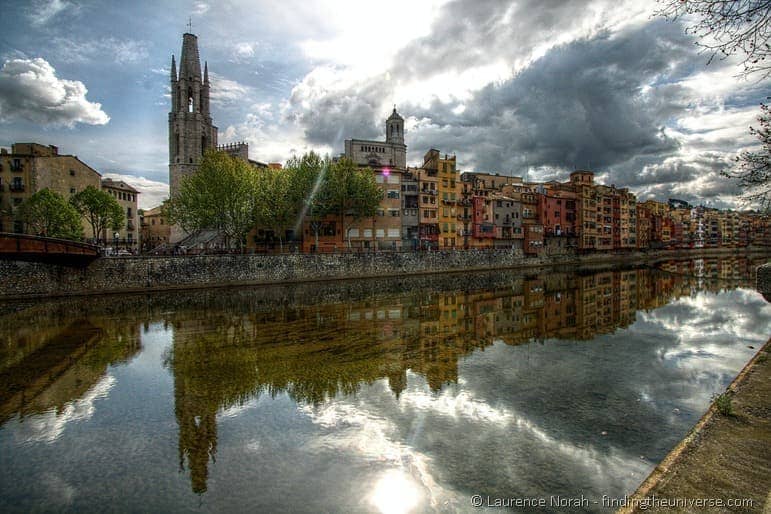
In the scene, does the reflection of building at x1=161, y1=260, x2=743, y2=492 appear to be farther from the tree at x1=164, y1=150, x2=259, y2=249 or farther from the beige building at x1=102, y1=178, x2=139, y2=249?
the beige building at x1=102, y1=178, x2=139, y2=249

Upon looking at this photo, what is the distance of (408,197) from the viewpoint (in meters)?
70.2

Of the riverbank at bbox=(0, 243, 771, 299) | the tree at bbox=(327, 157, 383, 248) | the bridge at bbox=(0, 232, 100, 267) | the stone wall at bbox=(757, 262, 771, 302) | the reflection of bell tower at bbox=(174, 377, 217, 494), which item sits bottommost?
the reflection of bell tower at bbox=(174, 377, 217, 494)

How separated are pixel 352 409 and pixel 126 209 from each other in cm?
8588

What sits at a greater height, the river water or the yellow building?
the yellow building

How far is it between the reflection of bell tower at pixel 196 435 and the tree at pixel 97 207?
58.8 metres

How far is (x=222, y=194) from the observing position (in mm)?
50375

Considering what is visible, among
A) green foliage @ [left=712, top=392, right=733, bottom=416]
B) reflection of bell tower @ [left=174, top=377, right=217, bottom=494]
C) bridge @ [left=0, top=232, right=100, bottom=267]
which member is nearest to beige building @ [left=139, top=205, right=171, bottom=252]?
bridge @ [left=0, top=232, right=100, bottom=267]

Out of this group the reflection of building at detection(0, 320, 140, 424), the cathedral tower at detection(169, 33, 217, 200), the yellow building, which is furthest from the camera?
the cathedral tower at detection(169, 33, 217, 200)

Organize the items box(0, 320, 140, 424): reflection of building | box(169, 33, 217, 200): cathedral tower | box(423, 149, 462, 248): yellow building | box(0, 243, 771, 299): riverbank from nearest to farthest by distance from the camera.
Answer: box(0, 320, 140, 424): reflection of building → box(0, 243, 771, 299): riverbank → box(423, 149, 462, 248): yellow building → box(169, 33, 217, 200): cathedral tower

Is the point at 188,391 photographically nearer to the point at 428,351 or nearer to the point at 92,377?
the point at 92,377

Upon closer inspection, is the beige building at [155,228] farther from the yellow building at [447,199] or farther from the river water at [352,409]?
the river water at [352,409]

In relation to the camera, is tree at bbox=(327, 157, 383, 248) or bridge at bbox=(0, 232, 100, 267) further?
tree at bbox=(327, 157, 383, 248)

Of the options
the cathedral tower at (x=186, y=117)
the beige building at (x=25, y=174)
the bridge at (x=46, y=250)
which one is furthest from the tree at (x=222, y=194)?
the cathedral tower at (x=186, y=117)

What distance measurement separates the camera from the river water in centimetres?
790
